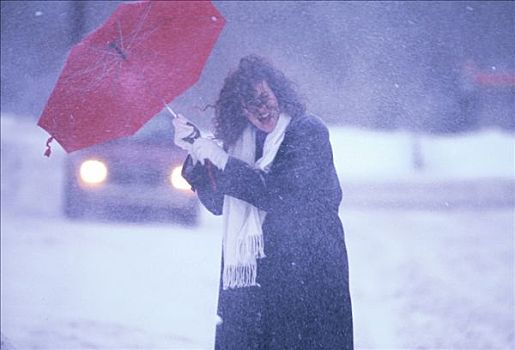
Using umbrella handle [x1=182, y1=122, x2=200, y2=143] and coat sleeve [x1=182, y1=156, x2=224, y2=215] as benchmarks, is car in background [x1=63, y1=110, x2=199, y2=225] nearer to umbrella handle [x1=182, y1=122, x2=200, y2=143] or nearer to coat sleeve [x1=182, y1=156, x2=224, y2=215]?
coat sleeve [x1=182, y1=156, x2=224, y2=215]

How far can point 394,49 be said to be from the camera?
3.01m

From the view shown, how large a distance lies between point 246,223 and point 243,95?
54 centimetres

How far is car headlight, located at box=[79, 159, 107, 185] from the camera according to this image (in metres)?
3.11

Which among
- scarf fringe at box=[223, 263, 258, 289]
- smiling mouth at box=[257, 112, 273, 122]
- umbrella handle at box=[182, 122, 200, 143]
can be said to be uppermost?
smiling mouth at box=[257, 112, 273, 122]

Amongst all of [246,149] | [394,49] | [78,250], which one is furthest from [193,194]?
[394,49]

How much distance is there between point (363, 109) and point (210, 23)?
2.65 ft

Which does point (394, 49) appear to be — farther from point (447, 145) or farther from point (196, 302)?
point (196, 302)

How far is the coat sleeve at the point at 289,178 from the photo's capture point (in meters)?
2.57

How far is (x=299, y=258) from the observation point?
2.67 metres

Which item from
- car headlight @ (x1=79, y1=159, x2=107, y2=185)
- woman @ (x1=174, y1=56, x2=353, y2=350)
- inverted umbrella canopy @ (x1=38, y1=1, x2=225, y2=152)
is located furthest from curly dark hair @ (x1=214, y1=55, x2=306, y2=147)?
car headlight @ (x1=79, y1=159, x2=107, y2=185)

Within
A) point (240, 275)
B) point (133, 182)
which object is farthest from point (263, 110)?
point (133, 182)

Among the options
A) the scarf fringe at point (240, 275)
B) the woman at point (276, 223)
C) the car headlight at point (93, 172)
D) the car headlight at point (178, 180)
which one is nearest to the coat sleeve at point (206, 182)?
the woman at point (276, 223)

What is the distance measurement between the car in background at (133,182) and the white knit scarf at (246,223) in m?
0.34

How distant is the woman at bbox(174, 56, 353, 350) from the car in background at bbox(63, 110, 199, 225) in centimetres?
28
